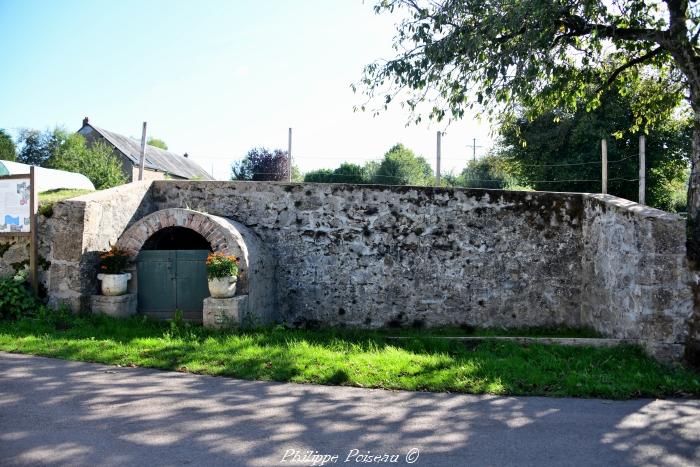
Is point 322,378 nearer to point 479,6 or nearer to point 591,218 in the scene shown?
point 591,218

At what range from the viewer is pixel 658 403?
5.54 meters

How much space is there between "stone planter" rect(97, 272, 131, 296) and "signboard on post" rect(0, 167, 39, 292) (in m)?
1.34

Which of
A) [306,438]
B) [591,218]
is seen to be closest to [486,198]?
[591,218]

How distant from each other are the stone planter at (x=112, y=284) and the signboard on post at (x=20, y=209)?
Answer: 134 centimetres

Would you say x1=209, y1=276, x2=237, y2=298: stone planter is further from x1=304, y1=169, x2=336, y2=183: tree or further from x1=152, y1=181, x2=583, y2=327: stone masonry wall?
x1=304, y1=169, x2=336, y2=183: tree

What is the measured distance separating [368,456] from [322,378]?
202 cm

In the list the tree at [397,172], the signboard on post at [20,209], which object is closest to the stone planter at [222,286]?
the signboard on post at [20,209]

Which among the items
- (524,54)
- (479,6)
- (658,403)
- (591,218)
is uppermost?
(479,6)

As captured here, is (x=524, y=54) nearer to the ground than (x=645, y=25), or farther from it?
nearer to the ground

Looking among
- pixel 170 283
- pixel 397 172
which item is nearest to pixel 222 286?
pixel 170 283

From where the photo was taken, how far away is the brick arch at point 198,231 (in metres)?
8.40

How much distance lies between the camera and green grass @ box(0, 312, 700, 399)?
5930 millimetres

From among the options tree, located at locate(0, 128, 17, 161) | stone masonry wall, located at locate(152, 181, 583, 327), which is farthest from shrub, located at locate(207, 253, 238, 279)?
tree, located at locate(0, 128, 17, 161)

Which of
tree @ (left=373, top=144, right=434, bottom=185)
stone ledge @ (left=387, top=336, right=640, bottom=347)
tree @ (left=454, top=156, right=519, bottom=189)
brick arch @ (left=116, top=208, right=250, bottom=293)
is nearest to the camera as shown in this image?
stone ledge @ (left=387, top=336, right=640, bottom=347)
